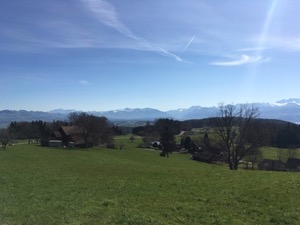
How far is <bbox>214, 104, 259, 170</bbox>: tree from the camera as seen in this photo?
44.5m

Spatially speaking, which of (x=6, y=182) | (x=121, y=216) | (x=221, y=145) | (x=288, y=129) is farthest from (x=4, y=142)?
(x=288, y=129)

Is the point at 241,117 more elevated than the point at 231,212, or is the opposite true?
the point at 241,117

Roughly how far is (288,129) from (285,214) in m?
130

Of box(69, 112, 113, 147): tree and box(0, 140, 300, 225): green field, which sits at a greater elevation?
box(69, 112, 113, 147): tree

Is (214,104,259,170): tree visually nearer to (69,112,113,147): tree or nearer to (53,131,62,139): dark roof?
(69,112,113,147): tree

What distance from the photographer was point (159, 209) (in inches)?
448

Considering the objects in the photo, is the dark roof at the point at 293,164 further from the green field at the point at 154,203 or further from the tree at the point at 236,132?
the green field at the point at 154,203

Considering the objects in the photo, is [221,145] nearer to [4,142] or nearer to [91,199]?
[91,199]

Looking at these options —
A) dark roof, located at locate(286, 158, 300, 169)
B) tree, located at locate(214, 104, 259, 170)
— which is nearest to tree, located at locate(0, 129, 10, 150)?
tree, located at locate(214, 104, 259, 170)

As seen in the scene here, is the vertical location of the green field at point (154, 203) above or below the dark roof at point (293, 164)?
above

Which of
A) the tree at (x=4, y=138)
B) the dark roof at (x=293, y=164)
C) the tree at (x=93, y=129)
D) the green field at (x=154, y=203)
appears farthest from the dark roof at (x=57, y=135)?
the green field at (x=154, y=203)

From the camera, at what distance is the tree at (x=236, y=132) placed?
1751 inches

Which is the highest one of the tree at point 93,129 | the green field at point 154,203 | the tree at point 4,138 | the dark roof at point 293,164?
the tree at point 93,129

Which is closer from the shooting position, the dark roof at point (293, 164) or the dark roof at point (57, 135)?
the dark roof at point (293, 164)
